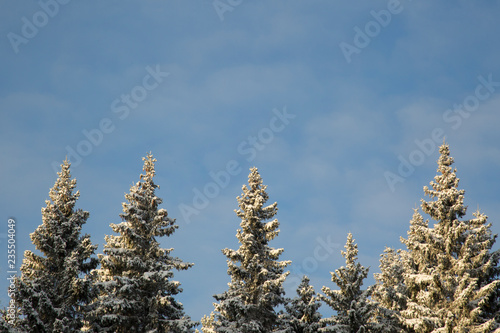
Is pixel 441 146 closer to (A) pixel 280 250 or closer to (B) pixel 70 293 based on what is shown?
Answer: (A) pixel 280 250

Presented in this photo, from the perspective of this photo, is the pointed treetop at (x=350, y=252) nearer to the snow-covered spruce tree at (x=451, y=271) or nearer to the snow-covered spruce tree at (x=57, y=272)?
the snow-covered spruce tree at (x=451, y=271)

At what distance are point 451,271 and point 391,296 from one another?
910 cm

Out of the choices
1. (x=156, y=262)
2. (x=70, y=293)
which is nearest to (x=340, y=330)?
(x=156, y=262)

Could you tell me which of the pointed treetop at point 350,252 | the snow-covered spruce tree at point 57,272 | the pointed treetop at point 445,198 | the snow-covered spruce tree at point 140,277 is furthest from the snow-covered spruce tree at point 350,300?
the snow-covered spruce tree at point 57,272

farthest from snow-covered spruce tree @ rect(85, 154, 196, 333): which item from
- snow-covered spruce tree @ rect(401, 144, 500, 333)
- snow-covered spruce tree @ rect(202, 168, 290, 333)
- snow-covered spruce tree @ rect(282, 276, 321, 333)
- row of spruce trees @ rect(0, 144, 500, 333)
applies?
snow-covered spruce tree @ rect(401, 144, 500, 333)

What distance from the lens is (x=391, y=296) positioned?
146 feet

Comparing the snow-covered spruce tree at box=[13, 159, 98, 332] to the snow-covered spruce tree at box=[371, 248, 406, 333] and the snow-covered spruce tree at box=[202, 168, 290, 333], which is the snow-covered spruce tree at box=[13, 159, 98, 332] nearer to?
the snow-covered spruce tree at box=[202, 168, 290, 333]

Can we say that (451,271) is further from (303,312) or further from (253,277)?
(253,277)

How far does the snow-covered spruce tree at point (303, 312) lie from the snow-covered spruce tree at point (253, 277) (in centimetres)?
116

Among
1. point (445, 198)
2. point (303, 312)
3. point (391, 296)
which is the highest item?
point (445, 198)

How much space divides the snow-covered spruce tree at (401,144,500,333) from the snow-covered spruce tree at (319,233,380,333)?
9.33 feet

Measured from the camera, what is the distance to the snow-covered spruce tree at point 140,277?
3524 cm

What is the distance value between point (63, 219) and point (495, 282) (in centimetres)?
2635

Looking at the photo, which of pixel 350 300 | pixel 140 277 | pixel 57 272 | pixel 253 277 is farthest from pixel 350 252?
pixel 57 272
